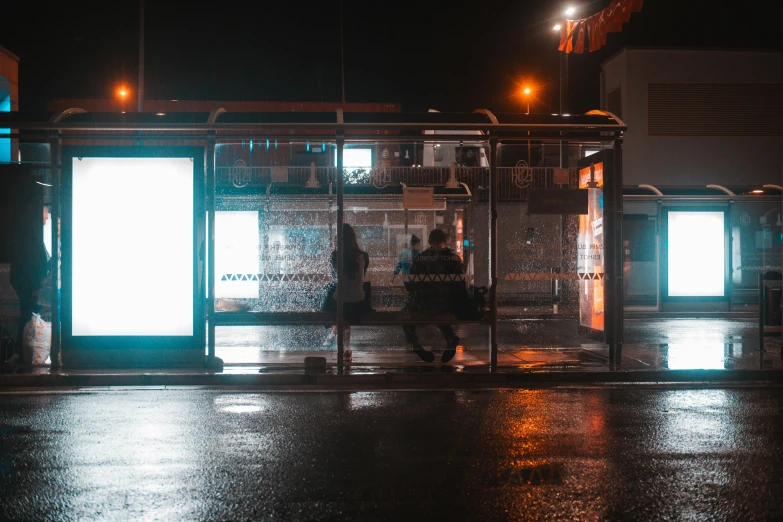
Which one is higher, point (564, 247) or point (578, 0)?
point (578, 0)

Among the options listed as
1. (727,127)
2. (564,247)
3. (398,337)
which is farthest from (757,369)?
(727,127)

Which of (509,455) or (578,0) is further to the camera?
(578,0)

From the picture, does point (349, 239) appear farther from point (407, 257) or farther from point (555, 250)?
point (555, 250)

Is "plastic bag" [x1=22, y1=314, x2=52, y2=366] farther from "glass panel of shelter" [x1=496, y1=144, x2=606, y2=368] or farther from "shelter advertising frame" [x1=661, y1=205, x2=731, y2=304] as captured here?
"shelter advertising frame" [x1=661, y1=205, x2=731, y2=304]

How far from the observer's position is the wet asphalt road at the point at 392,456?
482 centimetres

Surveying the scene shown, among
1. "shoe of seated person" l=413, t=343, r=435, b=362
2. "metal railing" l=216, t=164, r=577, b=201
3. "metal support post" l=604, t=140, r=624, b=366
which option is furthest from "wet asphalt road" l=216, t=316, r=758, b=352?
"metal railing" l=216, t=164, r=577, b=201

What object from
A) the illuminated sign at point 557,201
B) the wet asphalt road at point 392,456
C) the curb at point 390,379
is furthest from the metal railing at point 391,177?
the wet asphalt road at point 392,456

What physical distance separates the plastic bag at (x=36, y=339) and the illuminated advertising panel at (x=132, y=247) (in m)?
0.79

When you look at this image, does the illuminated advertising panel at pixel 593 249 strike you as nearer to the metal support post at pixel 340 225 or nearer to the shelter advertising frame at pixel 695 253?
the metal support post at pixel 340 225

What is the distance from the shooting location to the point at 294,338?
13242 millimetres

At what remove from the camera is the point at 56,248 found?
1050cm

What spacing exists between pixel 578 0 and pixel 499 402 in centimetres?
1321

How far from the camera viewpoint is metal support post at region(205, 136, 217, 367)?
10281 mm

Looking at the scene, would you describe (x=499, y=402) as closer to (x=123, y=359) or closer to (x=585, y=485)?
(x=585, y=485)
